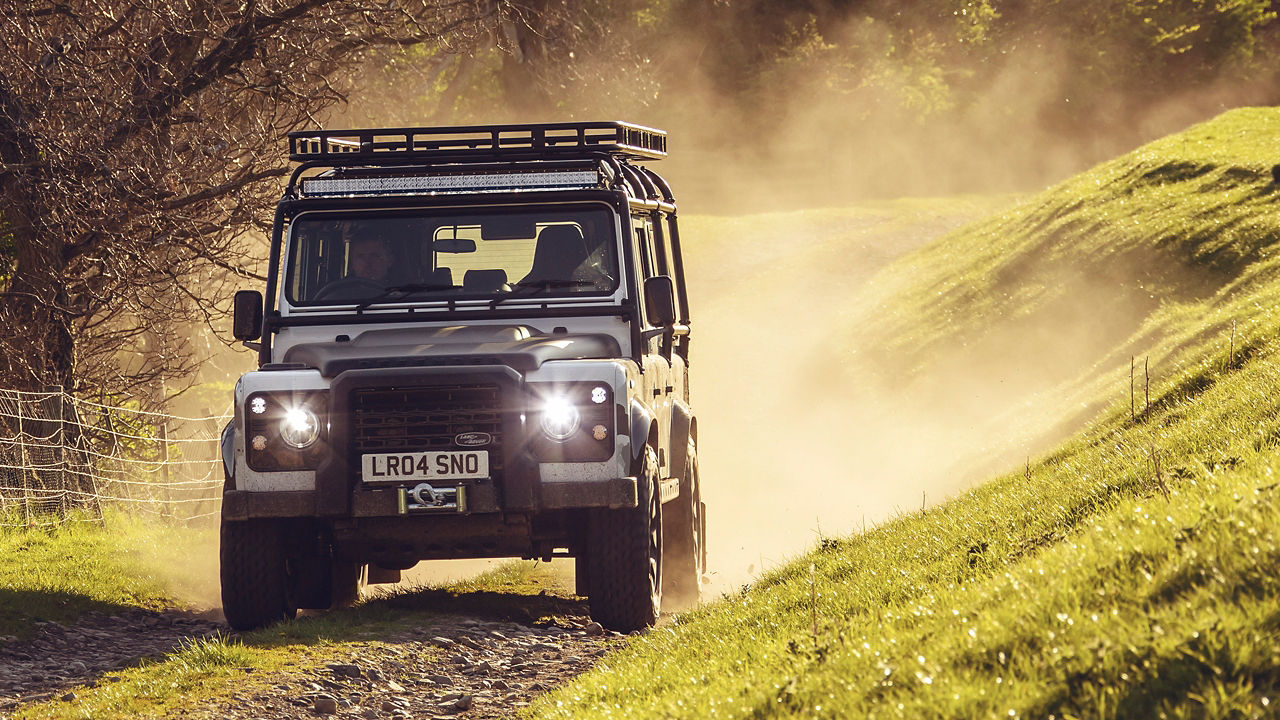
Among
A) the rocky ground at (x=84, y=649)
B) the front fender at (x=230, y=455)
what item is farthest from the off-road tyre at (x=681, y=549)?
the front fender at (x=230, y=455)

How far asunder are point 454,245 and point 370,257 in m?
0.57

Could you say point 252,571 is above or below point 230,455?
below

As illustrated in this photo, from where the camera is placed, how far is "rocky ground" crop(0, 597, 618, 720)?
733 cm

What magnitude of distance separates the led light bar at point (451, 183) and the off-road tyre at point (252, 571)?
92.7 inches

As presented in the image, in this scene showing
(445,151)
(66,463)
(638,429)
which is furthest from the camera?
(66,463)

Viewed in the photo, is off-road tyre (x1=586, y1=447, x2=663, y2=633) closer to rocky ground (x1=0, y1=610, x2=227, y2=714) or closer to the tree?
rocky ground (x1=0, y1=610, x2=227, y2=714)

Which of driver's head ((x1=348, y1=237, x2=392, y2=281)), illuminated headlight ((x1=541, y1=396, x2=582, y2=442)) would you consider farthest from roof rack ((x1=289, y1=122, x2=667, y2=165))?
illuminated headlight ((x1=541, y1=396, x2=582, y2=442))

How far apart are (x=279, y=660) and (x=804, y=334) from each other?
26941 mm

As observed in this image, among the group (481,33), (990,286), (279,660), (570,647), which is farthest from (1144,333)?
(279,660)

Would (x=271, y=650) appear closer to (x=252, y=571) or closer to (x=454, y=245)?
(x=252, y=571)

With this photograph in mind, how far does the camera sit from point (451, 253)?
33.4ft

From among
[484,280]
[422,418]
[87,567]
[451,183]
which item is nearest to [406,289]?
[484,280]

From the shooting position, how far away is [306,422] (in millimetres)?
8805

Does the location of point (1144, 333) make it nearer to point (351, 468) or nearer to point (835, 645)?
point (351, 468)
